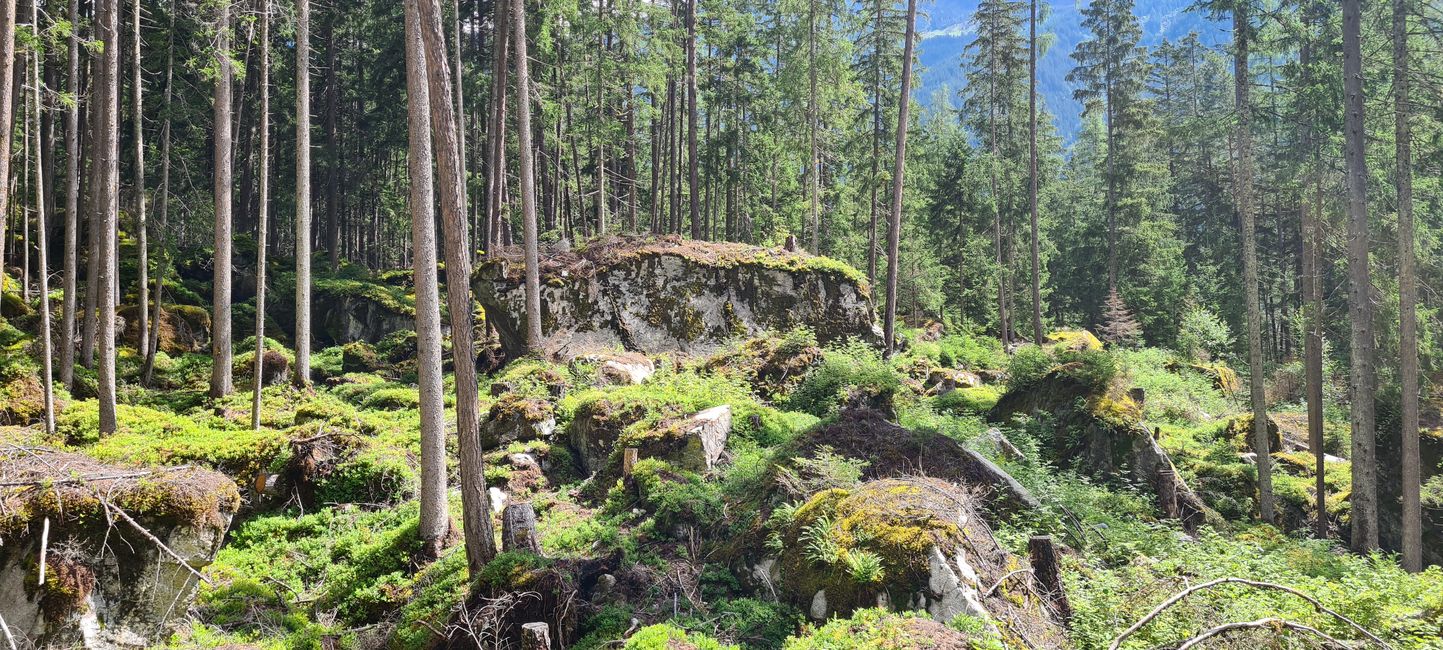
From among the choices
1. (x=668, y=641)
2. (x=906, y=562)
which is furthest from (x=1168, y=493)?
(x=668, y=641)

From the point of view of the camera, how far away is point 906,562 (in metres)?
7.13

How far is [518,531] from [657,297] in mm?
11548

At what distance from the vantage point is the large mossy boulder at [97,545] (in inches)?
245

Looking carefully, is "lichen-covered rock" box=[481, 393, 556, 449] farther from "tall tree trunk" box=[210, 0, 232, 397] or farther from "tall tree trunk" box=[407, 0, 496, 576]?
"tall tree trunk" box=[210, 0, 232, 397]

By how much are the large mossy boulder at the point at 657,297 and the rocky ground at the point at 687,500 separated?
0.08 m

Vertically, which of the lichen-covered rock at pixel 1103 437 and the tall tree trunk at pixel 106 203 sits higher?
the tall tree trunk at pixel 106 203

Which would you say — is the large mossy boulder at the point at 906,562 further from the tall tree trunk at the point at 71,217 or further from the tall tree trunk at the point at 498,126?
the tall tree trunk at the point at 498,126

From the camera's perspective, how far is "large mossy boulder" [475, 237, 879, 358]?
19516mm

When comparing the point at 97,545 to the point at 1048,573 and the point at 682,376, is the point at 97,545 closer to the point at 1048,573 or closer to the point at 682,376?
the point at 1048,573

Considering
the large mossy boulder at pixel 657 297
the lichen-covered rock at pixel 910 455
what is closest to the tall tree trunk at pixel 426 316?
the lichen-covered rock at pixel 910 455

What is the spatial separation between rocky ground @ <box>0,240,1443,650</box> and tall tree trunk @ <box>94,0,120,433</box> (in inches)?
37.7

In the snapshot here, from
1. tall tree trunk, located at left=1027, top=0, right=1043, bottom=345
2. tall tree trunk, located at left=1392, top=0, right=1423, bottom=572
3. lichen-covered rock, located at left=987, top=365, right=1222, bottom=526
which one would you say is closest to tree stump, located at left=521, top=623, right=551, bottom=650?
lichen-covered rock, located at left=987, top=365, right=1222, bottom=526

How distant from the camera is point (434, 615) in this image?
7918 mm

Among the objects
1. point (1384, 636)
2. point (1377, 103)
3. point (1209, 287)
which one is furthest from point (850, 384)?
point (1209, 287)
